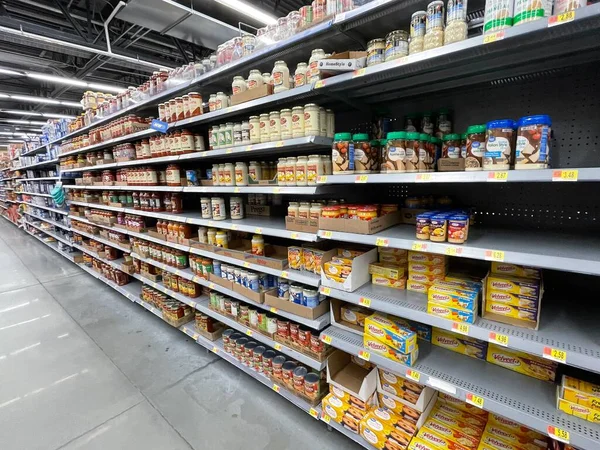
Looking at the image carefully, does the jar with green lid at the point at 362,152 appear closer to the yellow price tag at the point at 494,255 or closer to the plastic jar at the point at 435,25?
the plastic jar at the point at 435,25

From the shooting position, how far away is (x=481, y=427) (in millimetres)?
1461

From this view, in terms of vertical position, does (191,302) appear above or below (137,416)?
above

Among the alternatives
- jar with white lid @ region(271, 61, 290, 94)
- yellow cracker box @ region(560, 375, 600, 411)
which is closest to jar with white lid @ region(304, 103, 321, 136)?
jar with white lid @ region(271, 61, 290, 94)

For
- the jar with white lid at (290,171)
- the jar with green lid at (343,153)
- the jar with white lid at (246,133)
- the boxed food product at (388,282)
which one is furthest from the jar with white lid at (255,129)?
the boxed food product at (388,282)

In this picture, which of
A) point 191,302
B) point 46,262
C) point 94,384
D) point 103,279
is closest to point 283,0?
point 191,302

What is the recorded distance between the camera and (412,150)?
1.34 meters

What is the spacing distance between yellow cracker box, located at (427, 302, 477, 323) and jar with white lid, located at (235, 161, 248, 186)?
4.75 feet

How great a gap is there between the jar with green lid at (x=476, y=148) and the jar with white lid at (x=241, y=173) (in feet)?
4.69

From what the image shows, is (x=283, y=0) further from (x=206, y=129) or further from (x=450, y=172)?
(x=450, y=172)

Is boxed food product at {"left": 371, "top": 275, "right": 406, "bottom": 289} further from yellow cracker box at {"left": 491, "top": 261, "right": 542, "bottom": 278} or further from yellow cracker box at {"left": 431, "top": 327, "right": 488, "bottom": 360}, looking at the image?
yellow cracker box at {"left": 491, "top": 261, "right": 542, "bottom": 278}

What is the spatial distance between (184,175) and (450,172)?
7.87ft

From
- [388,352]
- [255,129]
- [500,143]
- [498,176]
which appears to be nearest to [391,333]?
[388,352]

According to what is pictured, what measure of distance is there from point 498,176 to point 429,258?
56 cm

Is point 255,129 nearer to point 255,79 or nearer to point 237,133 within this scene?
point 237,133
